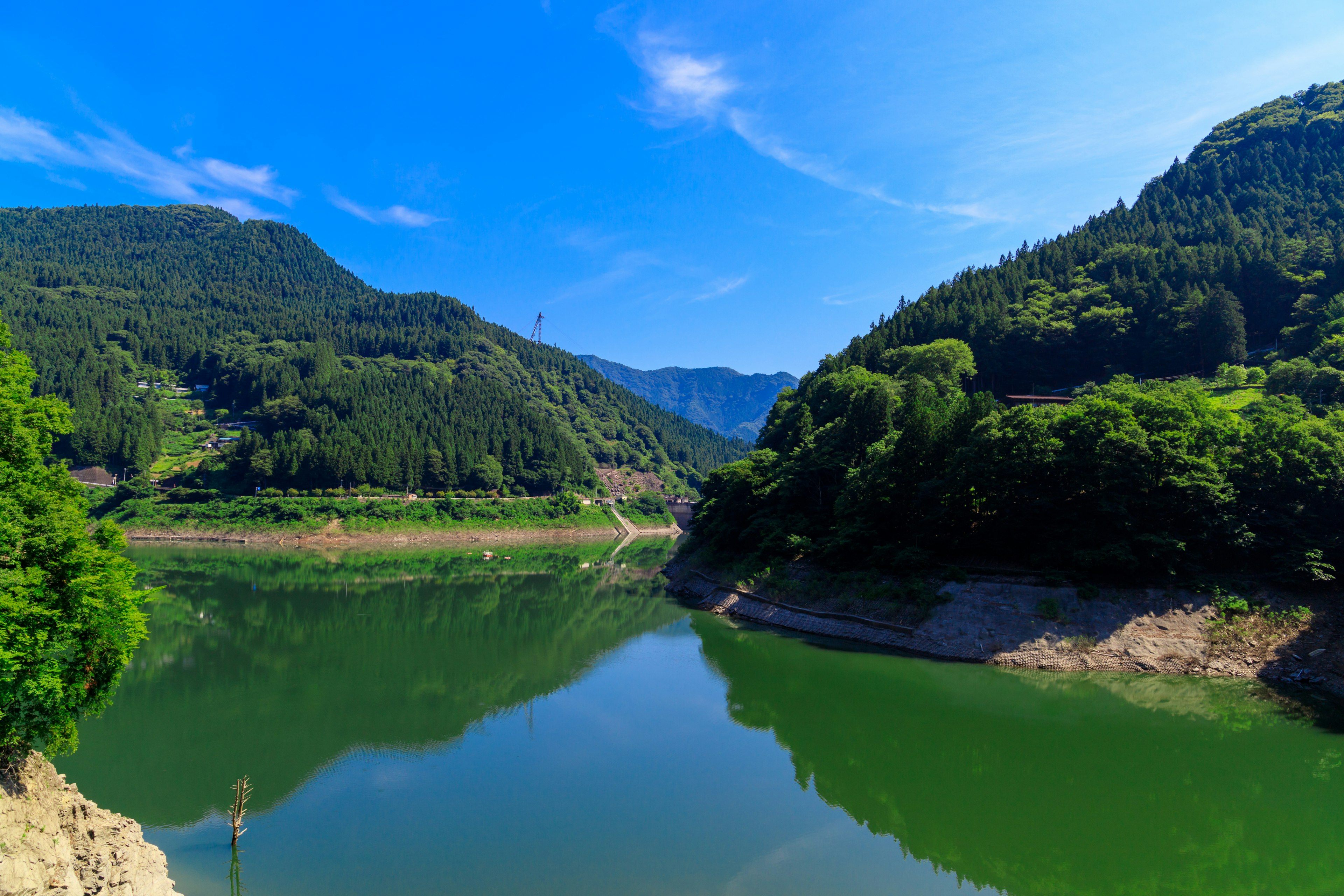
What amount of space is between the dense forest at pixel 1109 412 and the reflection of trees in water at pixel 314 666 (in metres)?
13.9

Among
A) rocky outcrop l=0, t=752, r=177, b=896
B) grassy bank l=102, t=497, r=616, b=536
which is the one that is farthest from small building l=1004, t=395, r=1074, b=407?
grassy bank l=102, t=497, r=616, b=536

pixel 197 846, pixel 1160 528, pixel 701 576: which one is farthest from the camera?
pixel 701 576

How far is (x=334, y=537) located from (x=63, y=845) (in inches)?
2971

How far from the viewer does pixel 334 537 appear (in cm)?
7862

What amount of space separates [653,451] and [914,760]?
479ft

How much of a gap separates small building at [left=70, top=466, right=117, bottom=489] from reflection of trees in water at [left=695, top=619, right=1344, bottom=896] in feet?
303

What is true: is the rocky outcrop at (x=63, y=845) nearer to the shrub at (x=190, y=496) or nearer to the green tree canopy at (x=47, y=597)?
the green tree canopy at (x=47, y=597)

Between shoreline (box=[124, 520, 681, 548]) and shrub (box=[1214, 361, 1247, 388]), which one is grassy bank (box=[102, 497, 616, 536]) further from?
shrub (box=[1214, 361, 1247, 388])

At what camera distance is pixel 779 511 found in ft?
146

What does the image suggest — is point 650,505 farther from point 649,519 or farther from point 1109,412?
point 1109,412

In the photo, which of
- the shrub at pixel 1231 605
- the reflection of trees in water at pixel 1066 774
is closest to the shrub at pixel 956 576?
the reflection of trees in water at pixel 1066 774

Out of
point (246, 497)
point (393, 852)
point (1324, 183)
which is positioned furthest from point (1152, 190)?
point (246, 497)

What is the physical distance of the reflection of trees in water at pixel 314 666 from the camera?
16969 mm

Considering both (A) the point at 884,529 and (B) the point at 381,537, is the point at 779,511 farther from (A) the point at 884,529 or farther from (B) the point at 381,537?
(B) the point at 381,537
